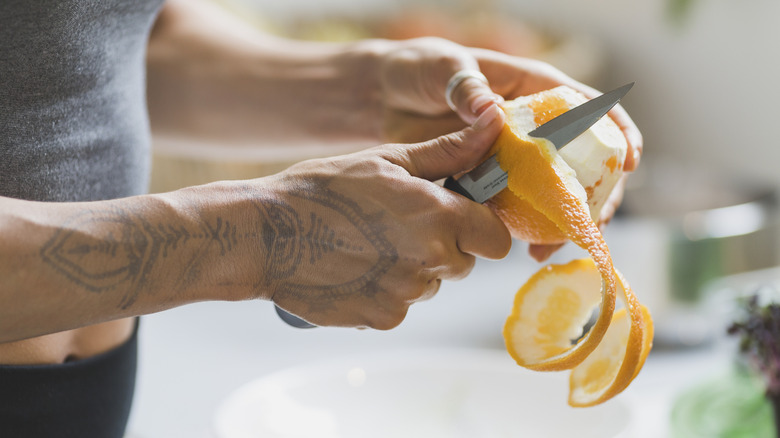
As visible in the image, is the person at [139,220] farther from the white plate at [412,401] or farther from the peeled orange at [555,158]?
the white plate at [412,401]

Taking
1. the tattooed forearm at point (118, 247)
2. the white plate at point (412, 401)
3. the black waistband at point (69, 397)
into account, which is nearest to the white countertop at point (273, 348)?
the white plate at point (412, 401)

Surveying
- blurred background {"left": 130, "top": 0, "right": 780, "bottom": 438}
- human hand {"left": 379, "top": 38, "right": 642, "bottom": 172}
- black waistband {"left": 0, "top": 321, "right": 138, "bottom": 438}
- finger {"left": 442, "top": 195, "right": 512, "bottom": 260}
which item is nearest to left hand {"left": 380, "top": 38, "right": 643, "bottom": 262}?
human hand {"left": 379, "top": 38, "right": 642, "bottom": 172}

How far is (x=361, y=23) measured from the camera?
2453 mm

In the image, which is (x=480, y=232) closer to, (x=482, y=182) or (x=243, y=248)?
(x=482, y=182)

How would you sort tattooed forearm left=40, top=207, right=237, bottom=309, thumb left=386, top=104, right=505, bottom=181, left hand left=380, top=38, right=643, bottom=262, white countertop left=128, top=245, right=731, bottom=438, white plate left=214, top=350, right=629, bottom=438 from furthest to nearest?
white countertop left=128, top=245, right=731, bottom=438, white plate left=214, top=350, right=629, bottom=438, left hand left=380, top=38, right=643, bottom=262, thumb left=386, top=104, right=505, bottom=181, tattooed forearm left=40, top=207, right=237, bottom=309

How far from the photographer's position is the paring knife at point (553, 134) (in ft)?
2.03

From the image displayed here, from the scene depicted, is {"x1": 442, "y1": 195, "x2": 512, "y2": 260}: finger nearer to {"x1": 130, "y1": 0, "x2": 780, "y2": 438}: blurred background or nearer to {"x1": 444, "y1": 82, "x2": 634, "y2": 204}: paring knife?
{"x1": 444, "y1": 82, "x2": 634, "y2": 204}: paring knife


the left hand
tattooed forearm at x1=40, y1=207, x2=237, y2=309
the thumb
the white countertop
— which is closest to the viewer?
tattooed forearm at x1=40, y1=207, x2=237, y2=309

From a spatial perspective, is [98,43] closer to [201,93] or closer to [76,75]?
[76,75]

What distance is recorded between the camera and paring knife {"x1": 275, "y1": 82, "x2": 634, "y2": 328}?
0.62 meters

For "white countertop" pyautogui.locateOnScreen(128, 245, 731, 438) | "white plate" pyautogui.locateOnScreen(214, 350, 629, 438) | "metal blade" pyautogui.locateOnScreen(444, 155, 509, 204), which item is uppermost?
"metal blade" pyautogui.locateOnScreen(444, 155, 509, 204)

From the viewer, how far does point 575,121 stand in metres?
0.62

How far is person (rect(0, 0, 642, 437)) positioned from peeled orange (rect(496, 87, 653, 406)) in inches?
1.5

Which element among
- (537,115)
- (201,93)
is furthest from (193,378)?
(537,115)
